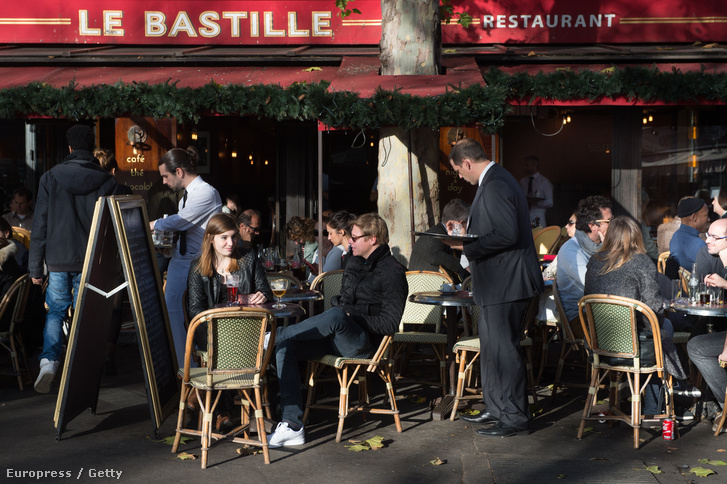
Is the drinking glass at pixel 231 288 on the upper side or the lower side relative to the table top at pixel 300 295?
upper

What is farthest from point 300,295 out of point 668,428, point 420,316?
point 668,428

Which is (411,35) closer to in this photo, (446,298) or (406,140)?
(406,140)

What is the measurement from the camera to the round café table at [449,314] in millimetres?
5938

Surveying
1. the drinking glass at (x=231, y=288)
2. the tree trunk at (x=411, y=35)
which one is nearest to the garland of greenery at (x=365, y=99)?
the tree trunk at (x=411, y=35)

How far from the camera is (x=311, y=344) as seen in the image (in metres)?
5.52

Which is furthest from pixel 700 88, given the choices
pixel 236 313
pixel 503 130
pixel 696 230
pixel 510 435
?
pixel 236 313

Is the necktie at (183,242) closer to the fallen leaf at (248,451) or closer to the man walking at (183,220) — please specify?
the man walking at (183,220)

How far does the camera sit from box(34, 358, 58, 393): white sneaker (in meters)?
6.38

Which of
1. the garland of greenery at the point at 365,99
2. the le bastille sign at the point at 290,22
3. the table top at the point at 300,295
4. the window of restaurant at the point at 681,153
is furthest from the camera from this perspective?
the window of restaurant at the point at 681,153

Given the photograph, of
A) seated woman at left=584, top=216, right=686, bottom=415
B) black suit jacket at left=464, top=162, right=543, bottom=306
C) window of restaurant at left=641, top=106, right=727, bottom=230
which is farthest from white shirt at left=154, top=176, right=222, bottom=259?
window of restaurant at left=641, top=106, right=727, bottom=230

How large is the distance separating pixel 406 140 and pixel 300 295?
7.79 feet

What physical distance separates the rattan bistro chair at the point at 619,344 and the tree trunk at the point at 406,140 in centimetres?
279

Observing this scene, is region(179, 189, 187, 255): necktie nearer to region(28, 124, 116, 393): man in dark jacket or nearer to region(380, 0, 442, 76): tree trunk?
region(28, 124, 116, 393): man in dark jacket

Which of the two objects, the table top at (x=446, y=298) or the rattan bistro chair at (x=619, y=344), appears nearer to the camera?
the rattan bistro chair at (x=619, y=344)
